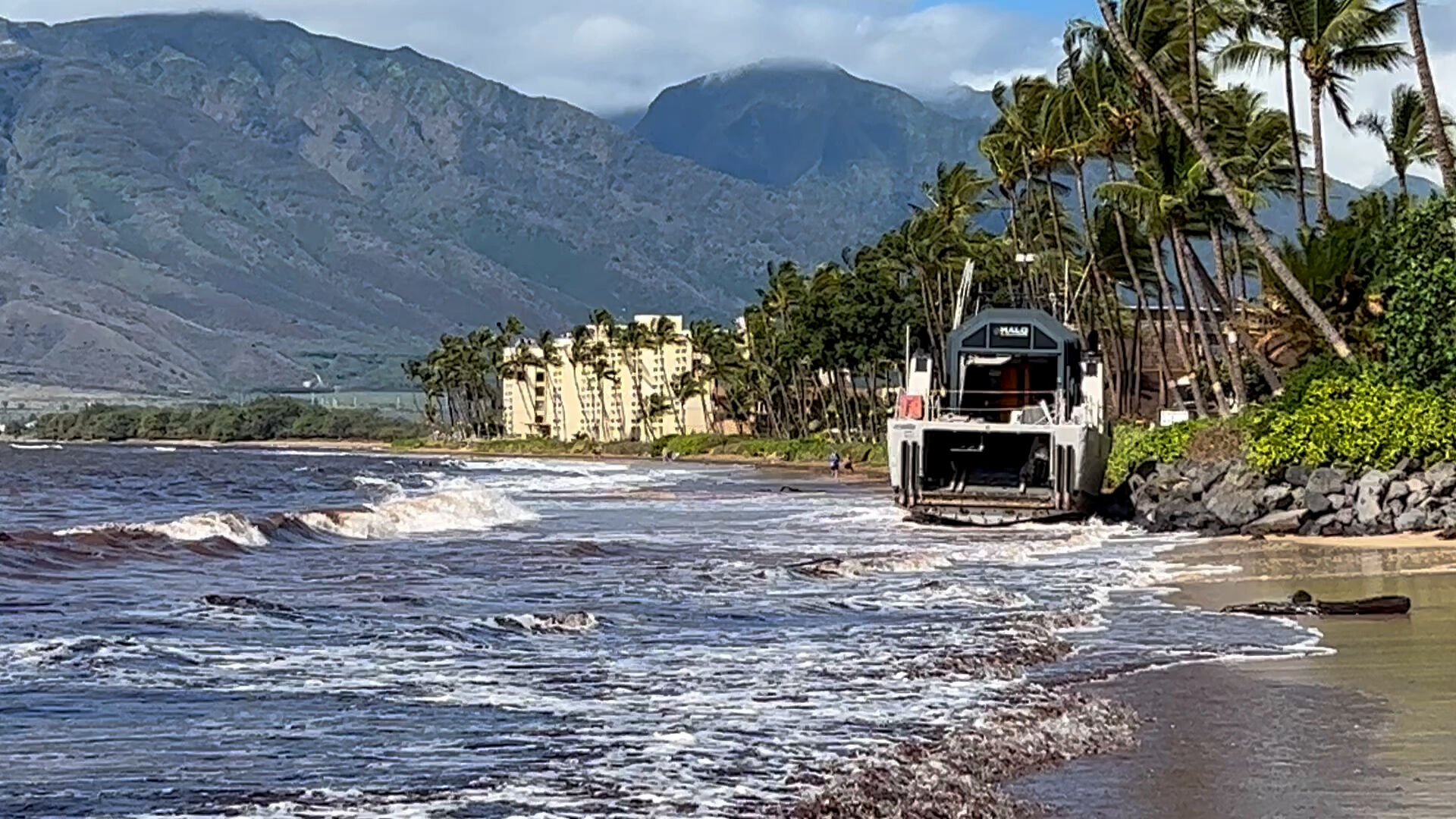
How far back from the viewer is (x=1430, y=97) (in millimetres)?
27500

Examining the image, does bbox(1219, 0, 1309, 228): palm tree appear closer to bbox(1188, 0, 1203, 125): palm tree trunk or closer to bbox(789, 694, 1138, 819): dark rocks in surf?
bbox(1188, 0, 1203, 125): palm tree trunk

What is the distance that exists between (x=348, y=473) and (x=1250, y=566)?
64009mm

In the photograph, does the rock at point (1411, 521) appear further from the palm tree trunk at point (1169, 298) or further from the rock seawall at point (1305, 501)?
the palm tree trunk at point (1169, 298)

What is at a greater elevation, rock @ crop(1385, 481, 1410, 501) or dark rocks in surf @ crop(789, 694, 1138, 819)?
rock @ crop(1385, 481, 1410, 501)

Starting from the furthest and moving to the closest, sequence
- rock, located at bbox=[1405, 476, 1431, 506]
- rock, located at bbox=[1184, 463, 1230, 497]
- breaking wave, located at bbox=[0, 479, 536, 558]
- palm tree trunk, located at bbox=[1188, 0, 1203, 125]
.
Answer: palm tree trunk, located at bbox=[1188, 0, 1203, 125] < rock, located at bbox=[1184, 463, 1230, 497] < breaking wave, located at bbox=[0, 479, 536, 558] < rock, located at bbox=[1405, 476, 1431, 506]

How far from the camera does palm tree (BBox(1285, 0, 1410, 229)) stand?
3275 centimetres

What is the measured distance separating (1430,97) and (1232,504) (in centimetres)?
670

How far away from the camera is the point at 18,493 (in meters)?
55.0

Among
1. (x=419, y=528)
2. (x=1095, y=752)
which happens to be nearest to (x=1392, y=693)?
(x=1095, y=752)

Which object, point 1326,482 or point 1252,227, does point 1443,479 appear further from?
point 1252,227

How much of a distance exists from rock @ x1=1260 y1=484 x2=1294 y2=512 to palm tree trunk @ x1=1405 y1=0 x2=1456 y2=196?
17.3ft

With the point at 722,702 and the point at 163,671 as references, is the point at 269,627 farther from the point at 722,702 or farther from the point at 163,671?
the point at 722,702

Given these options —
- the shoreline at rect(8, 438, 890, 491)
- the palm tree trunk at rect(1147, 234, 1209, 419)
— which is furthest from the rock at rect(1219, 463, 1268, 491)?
the shoreline at rect(8, 438, 890, 491)

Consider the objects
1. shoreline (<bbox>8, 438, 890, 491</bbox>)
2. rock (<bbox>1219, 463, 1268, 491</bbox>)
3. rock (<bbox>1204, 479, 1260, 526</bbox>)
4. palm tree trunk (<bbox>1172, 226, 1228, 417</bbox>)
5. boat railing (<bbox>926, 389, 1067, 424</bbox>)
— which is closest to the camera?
rock (<bbox>1204, 479, 1260, 526</bbox>)
